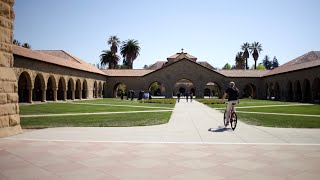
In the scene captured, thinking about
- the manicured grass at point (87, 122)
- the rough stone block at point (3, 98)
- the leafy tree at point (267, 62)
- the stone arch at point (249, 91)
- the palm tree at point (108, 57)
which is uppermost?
the leafy tree at point (267, 62)

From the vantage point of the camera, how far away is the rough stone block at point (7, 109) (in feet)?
25.0

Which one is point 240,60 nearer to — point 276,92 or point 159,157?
point 276,92

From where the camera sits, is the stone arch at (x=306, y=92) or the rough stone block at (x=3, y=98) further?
the stone arch at (x=306, y=92)

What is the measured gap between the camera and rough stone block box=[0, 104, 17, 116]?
7.62 metres

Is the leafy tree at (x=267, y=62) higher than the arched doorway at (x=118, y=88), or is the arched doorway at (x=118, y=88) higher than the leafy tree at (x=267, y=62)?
the leafy tree at (x=267, y=62)

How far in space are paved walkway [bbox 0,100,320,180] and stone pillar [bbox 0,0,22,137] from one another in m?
0.48

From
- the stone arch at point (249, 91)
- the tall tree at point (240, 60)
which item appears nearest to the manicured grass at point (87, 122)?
the stone arch at point (249, 91)

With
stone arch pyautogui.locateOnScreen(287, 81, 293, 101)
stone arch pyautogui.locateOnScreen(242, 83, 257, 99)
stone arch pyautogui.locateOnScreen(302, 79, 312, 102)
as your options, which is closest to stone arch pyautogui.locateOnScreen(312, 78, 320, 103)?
stone arch pyautogui.locateOnScreen(302, 79, 312, 102)

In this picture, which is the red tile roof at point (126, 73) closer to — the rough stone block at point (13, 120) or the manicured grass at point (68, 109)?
the manicured grass at point (68, 109)

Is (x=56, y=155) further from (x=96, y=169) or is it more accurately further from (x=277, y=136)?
(x=277, y=136)

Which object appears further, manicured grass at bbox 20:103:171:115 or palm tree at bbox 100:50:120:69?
palm tree at bbox 100:50:120:69

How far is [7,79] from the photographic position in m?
7.88

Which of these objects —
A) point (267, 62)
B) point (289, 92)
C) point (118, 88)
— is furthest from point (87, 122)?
point (267, 62)

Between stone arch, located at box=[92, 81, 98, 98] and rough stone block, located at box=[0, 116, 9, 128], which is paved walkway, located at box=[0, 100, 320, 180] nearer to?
rough stone block, located at box=[0, 116, 9, 128]
